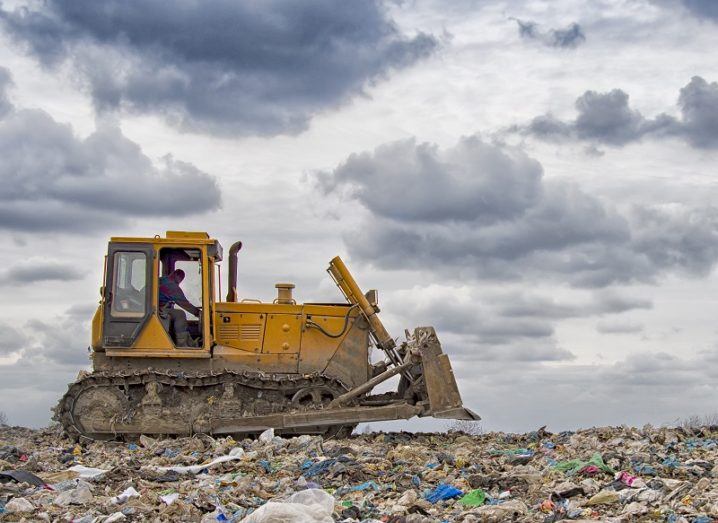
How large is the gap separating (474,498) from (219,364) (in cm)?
689

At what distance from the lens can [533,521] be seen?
28.3ft

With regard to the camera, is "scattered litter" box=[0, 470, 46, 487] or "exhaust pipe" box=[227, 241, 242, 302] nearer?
"scattered litter" box=[0, 470, 46, 487]

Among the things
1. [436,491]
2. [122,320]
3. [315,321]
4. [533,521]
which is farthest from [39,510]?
[315,321]

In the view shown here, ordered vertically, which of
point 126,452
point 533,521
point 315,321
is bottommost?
point 533,521

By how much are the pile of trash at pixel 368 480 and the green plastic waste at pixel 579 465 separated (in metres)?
0.02

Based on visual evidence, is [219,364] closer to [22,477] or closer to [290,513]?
[22,477]

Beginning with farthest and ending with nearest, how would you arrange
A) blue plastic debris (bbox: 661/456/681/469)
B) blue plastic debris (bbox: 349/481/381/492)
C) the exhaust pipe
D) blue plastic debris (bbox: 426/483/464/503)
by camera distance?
the exhaust pipe → blue plastic debris (bbox: 661/456/681/469) → blue plastic debris (bbox: 349/481/381/492) → blue plastic debris (bbox: 426/483/464/503)

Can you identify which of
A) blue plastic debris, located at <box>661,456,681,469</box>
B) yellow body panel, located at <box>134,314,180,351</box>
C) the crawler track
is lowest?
blue plastic debris, located at <box>661,456,681,469</box>

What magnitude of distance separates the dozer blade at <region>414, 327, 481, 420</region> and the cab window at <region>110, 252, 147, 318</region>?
14.6ft

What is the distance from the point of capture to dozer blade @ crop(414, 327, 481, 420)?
49.9 ft

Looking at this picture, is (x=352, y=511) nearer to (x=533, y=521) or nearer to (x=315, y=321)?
(x=533, y=521)

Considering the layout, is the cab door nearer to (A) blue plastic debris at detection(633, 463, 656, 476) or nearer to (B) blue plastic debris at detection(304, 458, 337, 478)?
(B) blue plastic debris at detection(304, 458, 337, 478)

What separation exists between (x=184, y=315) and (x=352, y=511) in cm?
729

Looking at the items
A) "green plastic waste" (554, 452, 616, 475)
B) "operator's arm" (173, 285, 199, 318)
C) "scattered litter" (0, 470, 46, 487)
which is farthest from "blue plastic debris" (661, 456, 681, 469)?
"operator's arm" (173, 285, 199, 318)
